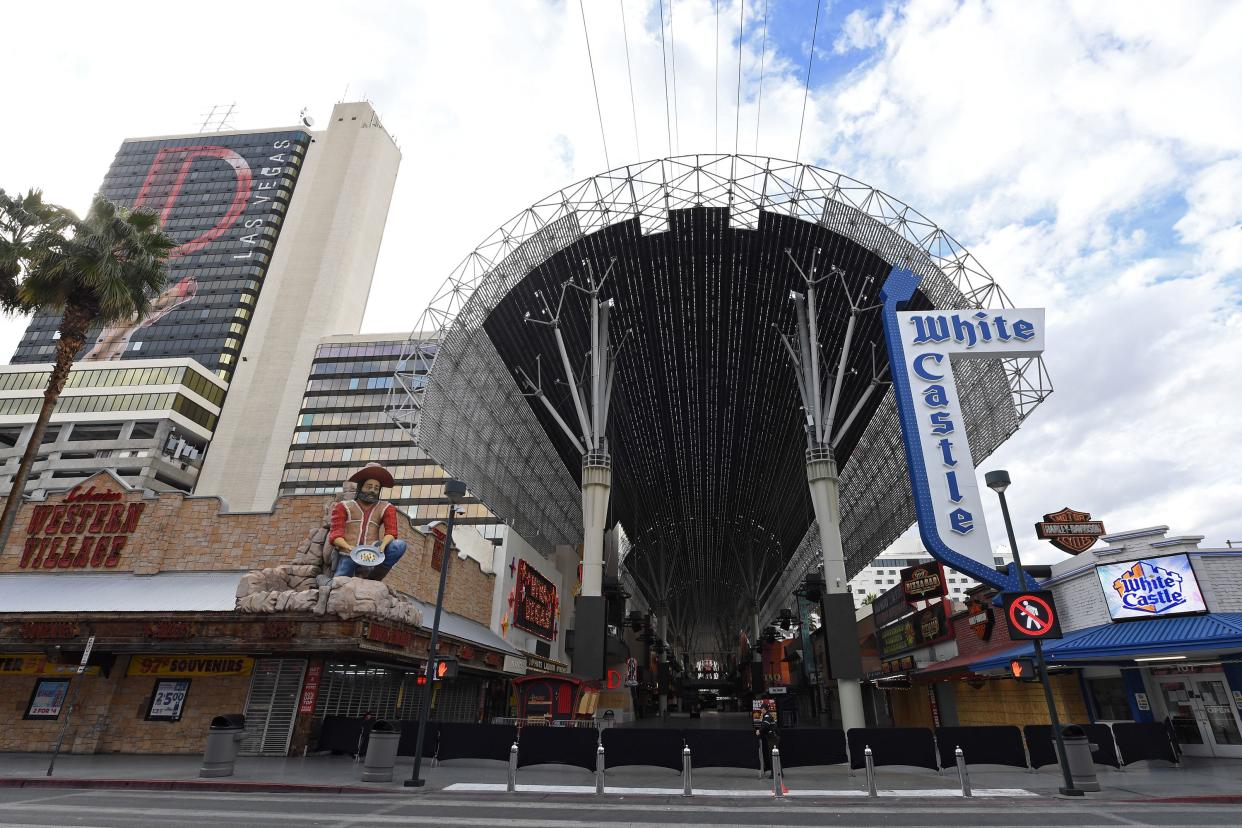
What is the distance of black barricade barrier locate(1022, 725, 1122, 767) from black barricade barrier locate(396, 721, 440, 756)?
1555 cm

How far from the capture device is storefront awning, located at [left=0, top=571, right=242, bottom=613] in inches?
795

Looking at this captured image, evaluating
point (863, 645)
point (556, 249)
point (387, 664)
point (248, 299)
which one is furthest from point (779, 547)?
point (248, 299)

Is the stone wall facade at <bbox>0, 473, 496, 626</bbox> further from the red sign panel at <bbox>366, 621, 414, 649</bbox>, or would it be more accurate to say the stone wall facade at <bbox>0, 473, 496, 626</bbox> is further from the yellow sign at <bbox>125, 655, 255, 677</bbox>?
the yellow sign at <bbox>125, 655, 255, 677</bbox>

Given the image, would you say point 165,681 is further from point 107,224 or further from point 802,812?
point 802,812

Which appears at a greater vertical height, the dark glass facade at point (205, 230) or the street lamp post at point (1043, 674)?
the dark glass facade at point (205, 230)

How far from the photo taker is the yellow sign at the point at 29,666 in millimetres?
21438

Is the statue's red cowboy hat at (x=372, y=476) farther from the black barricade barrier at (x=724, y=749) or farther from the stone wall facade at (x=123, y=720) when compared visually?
the black barricade barrier at (x=724, y=749)

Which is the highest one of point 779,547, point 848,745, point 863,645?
point 779,547

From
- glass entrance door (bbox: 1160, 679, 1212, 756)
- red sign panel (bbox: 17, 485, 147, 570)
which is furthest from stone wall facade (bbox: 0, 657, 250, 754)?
glass entrance door (bbox: 1160, 679, 1212, 756)

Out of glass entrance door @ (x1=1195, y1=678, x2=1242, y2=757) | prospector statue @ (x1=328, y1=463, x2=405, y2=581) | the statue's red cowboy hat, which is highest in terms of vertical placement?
the statue's red cowboy hat

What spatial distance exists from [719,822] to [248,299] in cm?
11494

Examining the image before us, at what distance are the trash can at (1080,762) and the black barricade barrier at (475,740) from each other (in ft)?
42.1

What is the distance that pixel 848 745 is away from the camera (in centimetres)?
1582

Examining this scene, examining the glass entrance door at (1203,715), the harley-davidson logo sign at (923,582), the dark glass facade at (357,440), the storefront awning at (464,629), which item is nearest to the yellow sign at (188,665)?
the storefront awning at (464,629)
